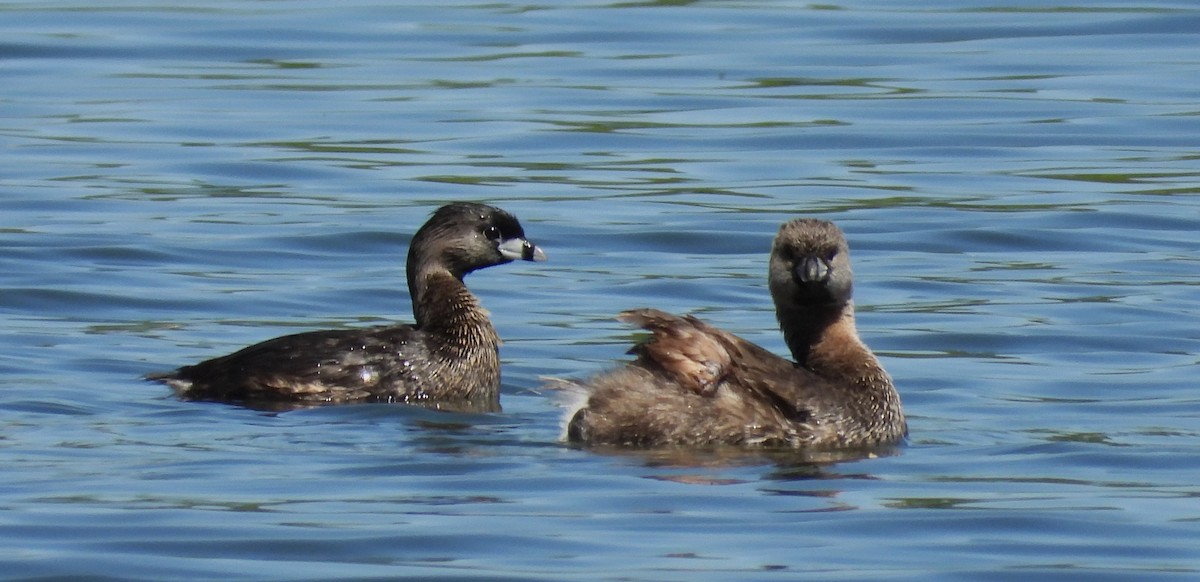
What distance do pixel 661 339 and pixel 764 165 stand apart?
9121 millimetres

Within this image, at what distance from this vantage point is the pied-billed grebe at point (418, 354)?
12.2m

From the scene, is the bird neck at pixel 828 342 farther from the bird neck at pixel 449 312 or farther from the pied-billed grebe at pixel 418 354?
the bird neck at pixel 449 312

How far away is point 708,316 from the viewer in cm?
1461

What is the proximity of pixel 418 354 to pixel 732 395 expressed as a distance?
2485mm

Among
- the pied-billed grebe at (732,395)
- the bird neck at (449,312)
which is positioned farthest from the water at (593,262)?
the bird neck at (449,312)

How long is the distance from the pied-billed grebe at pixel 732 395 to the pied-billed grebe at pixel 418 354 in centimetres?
179

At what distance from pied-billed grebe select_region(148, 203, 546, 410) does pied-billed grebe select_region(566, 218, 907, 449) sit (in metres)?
1.79

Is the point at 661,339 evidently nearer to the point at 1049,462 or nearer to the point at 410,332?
the point at 1049,462

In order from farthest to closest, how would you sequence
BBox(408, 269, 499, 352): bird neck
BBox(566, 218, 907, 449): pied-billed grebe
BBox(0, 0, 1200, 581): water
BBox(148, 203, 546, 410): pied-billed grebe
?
BBox(408, 269, 499, 352): bird neck → BBox(148, 203, 546, 410): pied-billed grebe → BBox(566, 218, 907, 449): pied-billed grebe → BBox(0, 0, 1200, 581): water

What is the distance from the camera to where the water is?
9.13 m

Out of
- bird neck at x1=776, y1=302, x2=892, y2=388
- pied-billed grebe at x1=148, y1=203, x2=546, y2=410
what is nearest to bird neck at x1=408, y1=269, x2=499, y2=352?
pied-billed grebe at x1=148, y1=203, x2=546, y2=410

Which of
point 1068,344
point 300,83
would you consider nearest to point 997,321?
point 1068,344

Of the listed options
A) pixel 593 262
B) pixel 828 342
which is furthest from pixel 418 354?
pixel 593 262

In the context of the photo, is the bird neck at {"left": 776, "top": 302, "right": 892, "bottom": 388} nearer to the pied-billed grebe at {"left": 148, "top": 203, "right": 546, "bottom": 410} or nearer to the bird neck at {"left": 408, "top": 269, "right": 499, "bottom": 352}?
the pied-billed grebe at {"left": 148, "top": 203, "right": 546, "bottom": 410}
